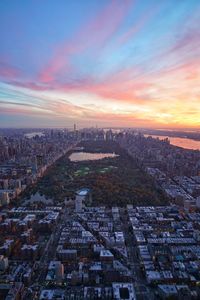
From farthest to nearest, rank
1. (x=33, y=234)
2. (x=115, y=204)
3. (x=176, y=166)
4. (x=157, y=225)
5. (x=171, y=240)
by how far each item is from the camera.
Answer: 1. (x=176, y=166)
2. (x=115, y=204)
3. (x=157, y=225)
4. (x=33, y=234)
5. (x=171, y=240)

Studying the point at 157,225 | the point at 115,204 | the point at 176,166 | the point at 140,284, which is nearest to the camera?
the point at 140,284

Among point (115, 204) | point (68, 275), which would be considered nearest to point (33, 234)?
point (68, 275)

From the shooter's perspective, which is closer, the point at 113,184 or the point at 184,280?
the point at 184,280

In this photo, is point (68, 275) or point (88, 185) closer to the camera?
point (68, 275)

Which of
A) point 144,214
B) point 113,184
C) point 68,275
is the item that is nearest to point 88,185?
point 113,184

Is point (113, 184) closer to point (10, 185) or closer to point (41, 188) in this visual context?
point (41, 188)

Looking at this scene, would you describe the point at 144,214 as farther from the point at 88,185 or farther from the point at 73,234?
the point at 88,185

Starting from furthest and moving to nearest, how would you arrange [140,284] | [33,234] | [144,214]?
[144,214]
[33,234]
[140,284]

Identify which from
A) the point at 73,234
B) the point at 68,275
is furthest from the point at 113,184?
the point at 68,275

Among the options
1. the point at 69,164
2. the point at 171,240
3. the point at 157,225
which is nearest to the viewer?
the point at 171,240
